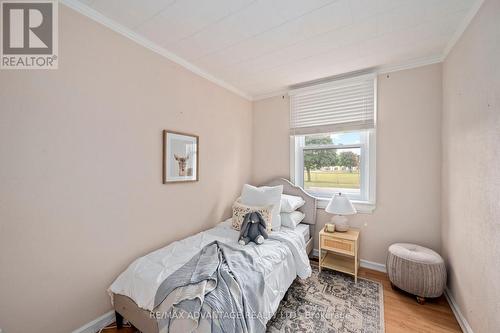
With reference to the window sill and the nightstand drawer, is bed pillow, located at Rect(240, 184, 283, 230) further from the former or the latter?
the window sill

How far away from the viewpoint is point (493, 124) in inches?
50.4

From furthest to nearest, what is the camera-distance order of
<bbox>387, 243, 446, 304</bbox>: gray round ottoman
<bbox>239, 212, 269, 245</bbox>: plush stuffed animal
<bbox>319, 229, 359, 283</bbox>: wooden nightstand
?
<bbox>319, 229, 359, 283</bbox>: wooden nightstand
<bbox>239, 212, 269, 245</bbox>: plush stuffed animal
<bbox>387, 243, 446, 304</bbox>: gray round ottoman

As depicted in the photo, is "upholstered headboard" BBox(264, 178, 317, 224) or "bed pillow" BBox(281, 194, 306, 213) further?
"upholstered headboard" BBox(264, 178, 317, 224)

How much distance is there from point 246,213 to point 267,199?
353mm

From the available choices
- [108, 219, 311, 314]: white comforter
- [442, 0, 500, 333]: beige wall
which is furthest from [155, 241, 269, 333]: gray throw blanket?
[442, 0, 500, 333]: beige wall

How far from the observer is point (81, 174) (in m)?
1.52

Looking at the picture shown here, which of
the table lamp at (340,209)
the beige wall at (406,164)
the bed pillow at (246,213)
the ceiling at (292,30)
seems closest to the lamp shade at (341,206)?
the table lamp at (340,209)

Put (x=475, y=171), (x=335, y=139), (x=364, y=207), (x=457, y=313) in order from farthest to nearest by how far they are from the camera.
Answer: (x=335, y=139) < (x=364, y=207) < (x=457, y=313) < (x=475, y=171)

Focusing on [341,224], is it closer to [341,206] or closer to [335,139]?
[341,206]

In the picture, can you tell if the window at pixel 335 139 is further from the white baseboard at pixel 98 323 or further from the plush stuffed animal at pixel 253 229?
the white baseboard at pixel 98 323

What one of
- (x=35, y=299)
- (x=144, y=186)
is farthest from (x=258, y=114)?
(x=35, y=299)

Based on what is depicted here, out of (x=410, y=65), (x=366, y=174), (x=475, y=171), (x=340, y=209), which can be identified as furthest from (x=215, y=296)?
(x=410, y=65)

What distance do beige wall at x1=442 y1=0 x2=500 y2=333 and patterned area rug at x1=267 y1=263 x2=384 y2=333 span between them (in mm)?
668

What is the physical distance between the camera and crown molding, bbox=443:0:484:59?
1.46 meters
